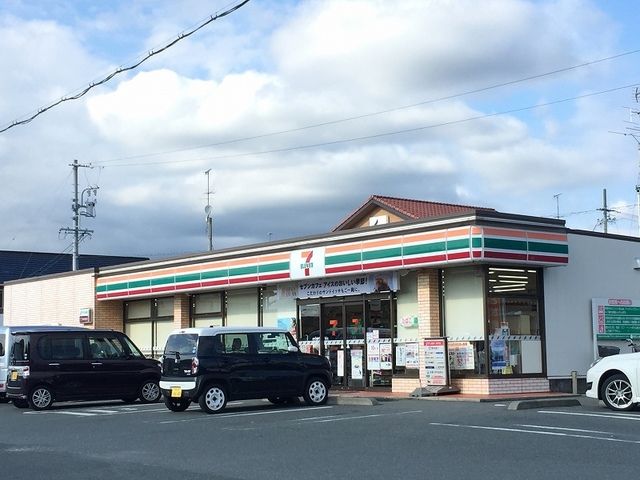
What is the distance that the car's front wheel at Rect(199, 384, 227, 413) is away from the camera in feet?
55.3

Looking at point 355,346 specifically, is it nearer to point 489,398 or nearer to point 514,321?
point 514,321

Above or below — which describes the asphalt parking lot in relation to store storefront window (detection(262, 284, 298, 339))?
below

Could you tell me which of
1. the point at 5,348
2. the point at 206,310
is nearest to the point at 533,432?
the point at 5,348

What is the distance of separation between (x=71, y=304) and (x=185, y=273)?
24.1ft

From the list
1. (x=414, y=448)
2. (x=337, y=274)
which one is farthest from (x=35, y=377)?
(x=414, y=448)

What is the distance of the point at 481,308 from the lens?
19672 mm

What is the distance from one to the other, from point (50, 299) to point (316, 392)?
707 inches

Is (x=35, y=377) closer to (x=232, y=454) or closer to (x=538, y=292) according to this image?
(x=232, y=454)

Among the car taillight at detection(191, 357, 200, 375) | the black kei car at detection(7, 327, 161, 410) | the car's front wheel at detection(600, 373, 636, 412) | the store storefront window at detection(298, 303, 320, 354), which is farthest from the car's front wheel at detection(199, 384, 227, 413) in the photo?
the car's front wheel at detection(600, 373, 636, 412)

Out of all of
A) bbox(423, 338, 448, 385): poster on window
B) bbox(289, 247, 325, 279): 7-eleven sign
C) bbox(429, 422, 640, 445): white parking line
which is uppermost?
bbox(289, 247, 325, 279): 7-eleven sign

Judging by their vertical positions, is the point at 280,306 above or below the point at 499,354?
above

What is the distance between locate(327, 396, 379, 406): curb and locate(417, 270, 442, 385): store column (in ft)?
8.08

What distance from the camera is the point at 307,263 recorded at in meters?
22.7

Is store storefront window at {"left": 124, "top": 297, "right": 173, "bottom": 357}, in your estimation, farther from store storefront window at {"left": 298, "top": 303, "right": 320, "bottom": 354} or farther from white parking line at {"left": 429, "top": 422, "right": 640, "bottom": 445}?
white parking line at {"left": 429, "top": 422, "right": 640, "bottom": 445}
